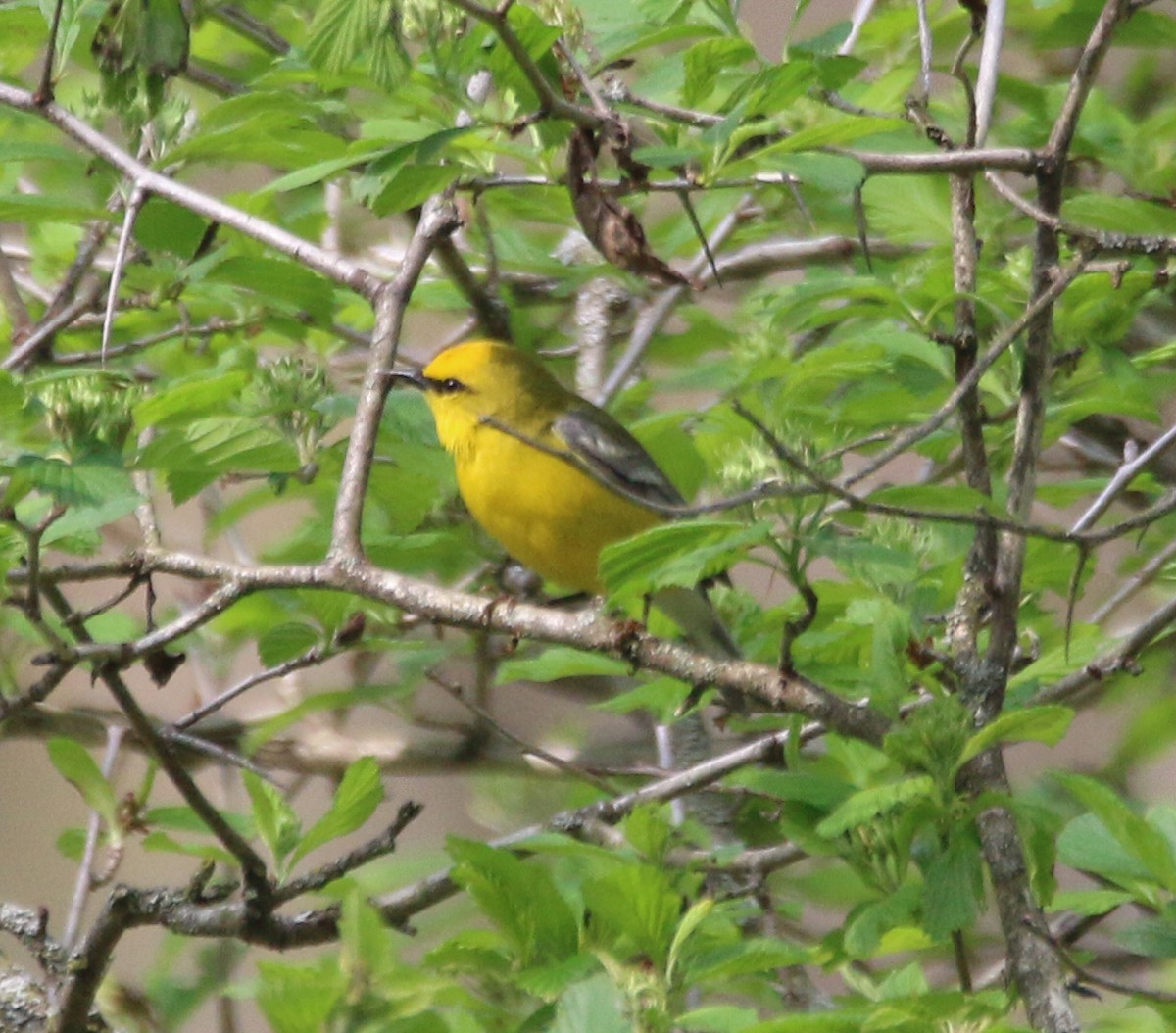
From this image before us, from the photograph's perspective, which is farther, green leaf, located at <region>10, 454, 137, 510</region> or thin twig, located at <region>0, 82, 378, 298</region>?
thin twig, located at <region>0, 82, 378, 298</region>

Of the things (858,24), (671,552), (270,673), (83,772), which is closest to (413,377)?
(270,673)

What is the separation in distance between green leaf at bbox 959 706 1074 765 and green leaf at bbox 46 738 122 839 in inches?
70.3

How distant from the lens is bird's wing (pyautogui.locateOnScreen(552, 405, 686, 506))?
404 cm

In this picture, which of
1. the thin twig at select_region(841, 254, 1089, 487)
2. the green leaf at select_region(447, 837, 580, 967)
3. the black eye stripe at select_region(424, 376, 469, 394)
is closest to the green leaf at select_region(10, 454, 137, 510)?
the green leaf at select_region(447, 837, 580, 967)

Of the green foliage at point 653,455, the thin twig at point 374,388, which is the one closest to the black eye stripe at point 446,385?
the green foliage at point 653,455

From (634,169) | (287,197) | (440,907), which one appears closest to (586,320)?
(287,197)

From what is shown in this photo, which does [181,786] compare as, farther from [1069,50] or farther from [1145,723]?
[1069,50]

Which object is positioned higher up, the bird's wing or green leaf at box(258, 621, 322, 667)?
the bird's wing

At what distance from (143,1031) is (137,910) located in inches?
44.6

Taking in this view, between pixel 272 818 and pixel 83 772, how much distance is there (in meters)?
0.62

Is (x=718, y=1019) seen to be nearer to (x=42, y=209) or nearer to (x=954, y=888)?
(x=954, y=888)

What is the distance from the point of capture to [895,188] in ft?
11.4

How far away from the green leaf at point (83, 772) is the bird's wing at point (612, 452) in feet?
4.55

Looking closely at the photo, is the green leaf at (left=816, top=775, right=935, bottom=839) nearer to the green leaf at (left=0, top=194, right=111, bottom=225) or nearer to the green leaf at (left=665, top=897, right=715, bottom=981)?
the green leaf at (left=665, top=897, right=715, bottom=981)
